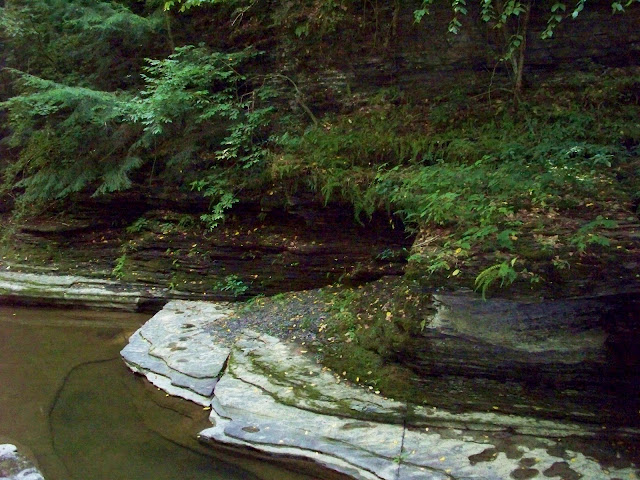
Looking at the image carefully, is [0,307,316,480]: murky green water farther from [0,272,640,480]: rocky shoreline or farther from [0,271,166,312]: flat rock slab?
[0,271,166,312]: flat rock slab

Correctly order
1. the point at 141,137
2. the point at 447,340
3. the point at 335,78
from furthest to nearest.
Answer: the point at 141,137 → the point at 335,78 → the point at 447,340

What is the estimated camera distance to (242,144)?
8.93 metres

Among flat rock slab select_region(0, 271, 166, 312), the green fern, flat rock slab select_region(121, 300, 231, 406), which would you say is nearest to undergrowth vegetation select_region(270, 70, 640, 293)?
the green fern

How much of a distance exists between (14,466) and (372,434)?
3020mm

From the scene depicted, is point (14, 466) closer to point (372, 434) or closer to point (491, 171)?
point (372, 434)

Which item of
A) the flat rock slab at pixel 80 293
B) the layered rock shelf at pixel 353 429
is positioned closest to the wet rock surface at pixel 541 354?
the layered rock shelf at pixel 353 429

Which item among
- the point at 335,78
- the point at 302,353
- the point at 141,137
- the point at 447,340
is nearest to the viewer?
the point at 447,340

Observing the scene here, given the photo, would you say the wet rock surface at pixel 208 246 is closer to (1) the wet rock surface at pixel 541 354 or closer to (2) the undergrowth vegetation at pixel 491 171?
(2) the undergrowth vegetation at pixel 491 171

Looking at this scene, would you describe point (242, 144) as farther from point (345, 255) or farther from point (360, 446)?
point (360, 446)

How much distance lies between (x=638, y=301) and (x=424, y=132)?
12.7 ft

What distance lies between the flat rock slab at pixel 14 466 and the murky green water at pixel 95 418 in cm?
14

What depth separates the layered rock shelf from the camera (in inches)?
171

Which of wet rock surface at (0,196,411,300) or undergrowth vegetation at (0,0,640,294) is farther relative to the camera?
wet rock surface at (0,196,411,300)

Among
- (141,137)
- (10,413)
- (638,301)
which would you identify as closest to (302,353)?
(10,413)
